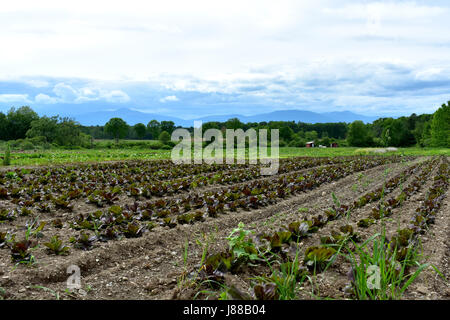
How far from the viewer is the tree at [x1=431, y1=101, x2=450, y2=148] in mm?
57991

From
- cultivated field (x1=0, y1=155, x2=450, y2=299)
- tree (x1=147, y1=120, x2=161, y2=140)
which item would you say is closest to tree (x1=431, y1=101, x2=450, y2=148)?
cultivated field (x1=0, y1=155, x2=450, y2=299)

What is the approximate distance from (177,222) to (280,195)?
3898 mm

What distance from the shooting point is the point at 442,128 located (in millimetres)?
59156

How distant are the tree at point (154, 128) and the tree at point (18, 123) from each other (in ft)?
94.9

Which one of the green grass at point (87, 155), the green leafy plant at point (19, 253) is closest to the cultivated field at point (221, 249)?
the green leafy plant at point (19, 253)

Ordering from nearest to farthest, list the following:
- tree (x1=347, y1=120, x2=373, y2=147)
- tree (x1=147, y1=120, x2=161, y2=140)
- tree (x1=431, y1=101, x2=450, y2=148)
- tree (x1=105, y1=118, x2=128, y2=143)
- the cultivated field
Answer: the cultivated field
tree (x1=431, y1=101, x2=450, y2=148)
tree (x1=347, y1=120, x2=373, y2=147)
tree (x1=105, y1=118, x2=128, y2=143)
tree (x1=147, y1=120, x2=161, y2=140)

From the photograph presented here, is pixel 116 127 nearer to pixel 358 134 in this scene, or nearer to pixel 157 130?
pixel 157 130

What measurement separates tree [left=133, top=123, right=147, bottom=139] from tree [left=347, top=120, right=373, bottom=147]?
2149 inches

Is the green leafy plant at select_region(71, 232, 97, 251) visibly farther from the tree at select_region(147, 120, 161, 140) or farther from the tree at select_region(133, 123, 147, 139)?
the tree at select_region(133, 123, 147, 139)

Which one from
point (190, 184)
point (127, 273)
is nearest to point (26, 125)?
point (190, 184)

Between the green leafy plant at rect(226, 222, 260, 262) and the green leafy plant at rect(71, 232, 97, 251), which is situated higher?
the green leafy plant at rect(226, 222, 260, 262)
